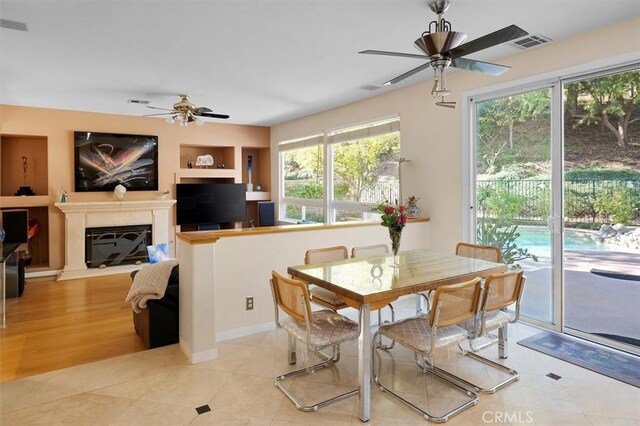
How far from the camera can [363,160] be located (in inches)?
237

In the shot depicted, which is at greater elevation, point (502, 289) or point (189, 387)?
point (502, 289)

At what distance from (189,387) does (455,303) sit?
189 centimetres

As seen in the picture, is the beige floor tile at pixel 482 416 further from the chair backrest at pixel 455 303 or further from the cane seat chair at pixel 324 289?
the cane seat chair at pixel 324 289

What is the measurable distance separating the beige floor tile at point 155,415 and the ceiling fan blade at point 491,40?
278 centimetres

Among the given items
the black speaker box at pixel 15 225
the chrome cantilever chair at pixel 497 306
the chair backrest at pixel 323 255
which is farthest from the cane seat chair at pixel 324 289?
the black speaker box at pixel 15 225

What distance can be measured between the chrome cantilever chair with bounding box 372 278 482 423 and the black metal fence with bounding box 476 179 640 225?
182 centimetres

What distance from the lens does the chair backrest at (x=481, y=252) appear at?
3436mm

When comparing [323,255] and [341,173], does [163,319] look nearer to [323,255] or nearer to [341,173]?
[323,255]

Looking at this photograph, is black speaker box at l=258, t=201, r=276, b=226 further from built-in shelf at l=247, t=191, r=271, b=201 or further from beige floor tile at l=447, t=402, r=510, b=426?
beige floor tile at l=447, t=402, r=510, b=426

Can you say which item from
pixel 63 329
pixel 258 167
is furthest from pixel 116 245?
pixel 258 167

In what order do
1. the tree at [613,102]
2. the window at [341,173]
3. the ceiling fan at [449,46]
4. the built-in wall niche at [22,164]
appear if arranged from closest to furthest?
the ceiling fan at [449,46] → the tree at [613,102] → the window at [341,173] → the built-in wall niche at [22,164]

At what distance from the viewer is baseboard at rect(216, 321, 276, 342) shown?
349 cm

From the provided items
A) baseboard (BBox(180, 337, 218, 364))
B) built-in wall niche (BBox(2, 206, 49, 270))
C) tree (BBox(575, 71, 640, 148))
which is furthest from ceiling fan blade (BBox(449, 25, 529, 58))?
built-in wall niche (BBox(2, 206, 49, 270))

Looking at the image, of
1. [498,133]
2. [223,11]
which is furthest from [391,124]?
[223,11]
